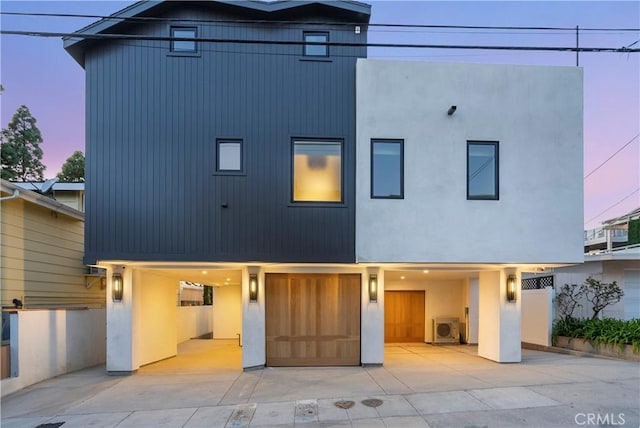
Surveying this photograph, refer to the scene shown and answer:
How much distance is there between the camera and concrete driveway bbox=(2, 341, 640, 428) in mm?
5484

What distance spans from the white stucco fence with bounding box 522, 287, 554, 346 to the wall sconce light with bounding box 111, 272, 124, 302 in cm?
1167

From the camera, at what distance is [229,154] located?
843cm

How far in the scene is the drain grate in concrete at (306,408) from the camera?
5688 millimetres

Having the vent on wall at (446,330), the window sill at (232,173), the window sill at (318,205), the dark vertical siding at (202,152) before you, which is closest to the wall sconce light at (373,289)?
the dark vertical siding at (202,152)

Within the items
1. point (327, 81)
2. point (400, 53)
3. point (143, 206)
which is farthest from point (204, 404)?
point (400, 53)

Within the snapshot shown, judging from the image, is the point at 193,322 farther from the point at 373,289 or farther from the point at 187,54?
the point at 187,54

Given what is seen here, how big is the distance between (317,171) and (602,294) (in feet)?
29.2

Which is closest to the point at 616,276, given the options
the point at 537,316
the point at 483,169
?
the point at 537,316

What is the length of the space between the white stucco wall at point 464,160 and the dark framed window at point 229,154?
261 centimetres

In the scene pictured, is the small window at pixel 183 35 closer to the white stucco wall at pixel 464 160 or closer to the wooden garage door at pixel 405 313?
the white stucco wall at pixel 464 160

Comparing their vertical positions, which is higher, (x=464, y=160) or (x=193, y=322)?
(x=464, y=160)

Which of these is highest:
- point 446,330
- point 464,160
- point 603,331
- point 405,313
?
point 464,160

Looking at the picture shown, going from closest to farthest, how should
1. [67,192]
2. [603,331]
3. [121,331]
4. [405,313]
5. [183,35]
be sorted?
[183,35], [121,331], [603,331], [67,192], [405,313]

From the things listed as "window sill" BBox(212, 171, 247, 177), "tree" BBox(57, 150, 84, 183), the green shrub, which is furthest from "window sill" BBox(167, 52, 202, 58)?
"tree" BBox(57, 150, 84, 183)
